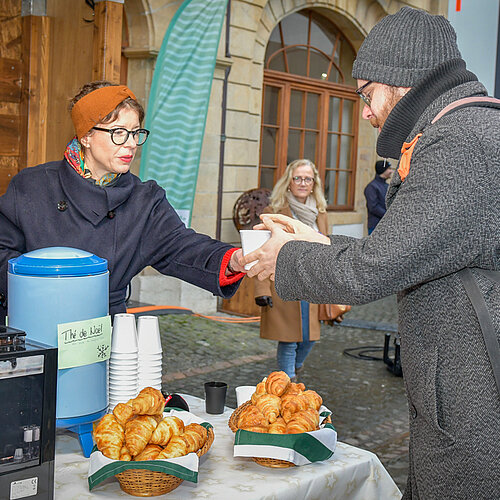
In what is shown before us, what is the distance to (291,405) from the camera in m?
1.94

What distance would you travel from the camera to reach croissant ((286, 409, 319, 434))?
1854 millimetres

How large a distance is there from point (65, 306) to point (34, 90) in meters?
3.93

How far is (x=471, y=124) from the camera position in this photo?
1.54m

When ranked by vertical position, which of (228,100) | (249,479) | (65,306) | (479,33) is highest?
(228,100)

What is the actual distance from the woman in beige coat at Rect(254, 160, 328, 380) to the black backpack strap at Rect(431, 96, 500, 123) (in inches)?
138

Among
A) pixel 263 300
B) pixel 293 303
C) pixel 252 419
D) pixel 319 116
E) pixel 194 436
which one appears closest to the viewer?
pixel 194 436

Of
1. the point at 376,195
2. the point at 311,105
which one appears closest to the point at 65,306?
the point at 376,195

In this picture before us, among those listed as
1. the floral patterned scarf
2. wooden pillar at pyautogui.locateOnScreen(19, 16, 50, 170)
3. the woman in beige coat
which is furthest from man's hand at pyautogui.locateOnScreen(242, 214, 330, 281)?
wooden pillar at pyautogui.locateOnScreen(19, 16, 50, 170)

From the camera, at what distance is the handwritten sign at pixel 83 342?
179 cm

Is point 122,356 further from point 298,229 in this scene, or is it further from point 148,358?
point 298,229

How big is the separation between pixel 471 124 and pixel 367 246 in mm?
327

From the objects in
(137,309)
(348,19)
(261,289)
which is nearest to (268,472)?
(261,289)

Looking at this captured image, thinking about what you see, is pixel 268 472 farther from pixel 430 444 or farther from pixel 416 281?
pixel 416 281

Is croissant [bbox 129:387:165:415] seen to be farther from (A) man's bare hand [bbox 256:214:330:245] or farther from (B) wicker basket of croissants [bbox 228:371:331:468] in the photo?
(A) man's bare hand [bbox 256:214:330:245]
